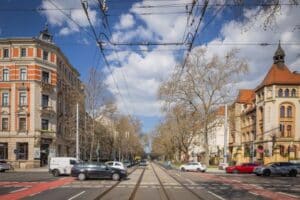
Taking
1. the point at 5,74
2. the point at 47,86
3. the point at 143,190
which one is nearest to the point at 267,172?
the point at 143,190

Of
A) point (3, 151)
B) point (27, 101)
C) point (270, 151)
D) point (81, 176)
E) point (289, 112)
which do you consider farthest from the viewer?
point (289, 112)

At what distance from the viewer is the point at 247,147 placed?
9344cm

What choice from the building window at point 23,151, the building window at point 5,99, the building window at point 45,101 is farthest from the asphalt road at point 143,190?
the building window at point 45,101

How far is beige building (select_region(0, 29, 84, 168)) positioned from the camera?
68.8 m

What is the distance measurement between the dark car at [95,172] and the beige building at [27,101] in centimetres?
2996

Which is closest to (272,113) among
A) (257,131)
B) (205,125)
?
(257,131)

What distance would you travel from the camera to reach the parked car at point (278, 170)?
51.8m

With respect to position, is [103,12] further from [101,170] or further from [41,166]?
[41,166]

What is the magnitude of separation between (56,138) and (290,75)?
138ft

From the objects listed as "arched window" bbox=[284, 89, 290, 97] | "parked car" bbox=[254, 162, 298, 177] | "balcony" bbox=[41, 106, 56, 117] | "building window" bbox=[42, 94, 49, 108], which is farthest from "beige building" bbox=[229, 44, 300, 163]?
"building window" bbox=[42, 94, 49, 108]

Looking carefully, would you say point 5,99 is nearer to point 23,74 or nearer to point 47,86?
point 23,74

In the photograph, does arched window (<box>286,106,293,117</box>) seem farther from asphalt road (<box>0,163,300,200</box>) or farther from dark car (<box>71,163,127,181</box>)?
dark car (<box>71,163,127,181</box>)

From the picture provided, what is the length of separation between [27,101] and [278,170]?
36.2 metres

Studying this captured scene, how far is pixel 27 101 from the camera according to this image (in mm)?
70000
